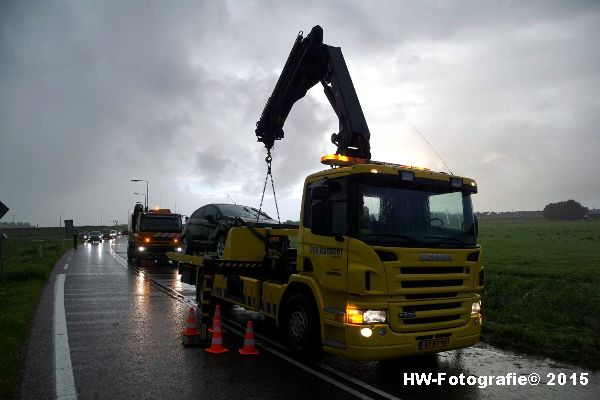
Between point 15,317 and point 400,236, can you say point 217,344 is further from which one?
point 15,317

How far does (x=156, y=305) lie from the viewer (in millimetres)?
11305

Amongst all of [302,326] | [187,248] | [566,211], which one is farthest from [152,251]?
[566,211]

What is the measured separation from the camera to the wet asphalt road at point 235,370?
544 centimetres

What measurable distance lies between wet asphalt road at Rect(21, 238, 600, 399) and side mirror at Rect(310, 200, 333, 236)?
1861 millimetres

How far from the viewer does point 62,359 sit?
21.8 feet

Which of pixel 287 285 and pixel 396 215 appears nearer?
pixel 396 215

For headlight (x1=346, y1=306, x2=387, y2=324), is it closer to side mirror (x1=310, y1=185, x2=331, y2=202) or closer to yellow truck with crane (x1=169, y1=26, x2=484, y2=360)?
yellow truck with crane (x1=169, y1=26, x2=484, y2=360)

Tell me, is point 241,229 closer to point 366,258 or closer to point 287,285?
point 287,285

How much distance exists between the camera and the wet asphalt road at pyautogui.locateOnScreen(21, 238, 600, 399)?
544 cm

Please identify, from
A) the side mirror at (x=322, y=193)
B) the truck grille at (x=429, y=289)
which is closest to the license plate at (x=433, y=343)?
the truck grille at (x=429, y=289)

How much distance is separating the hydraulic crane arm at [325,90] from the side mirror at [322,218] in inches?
80.8

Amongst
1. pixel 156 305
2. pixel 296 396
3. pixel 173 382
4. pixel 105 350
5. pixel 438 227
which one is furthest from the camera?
pixel 156 305

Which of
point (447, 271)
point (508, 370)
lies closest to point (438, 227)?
point (447, 271)

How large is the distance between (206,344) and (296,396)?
2.63m
